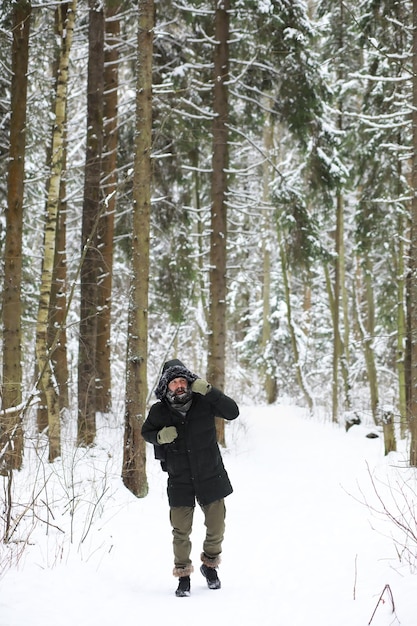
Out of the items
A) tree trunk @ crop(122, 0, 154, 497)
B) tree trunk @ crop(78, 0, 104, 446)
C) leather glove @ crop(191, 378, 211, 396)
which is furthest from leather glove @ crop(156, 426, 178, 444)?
tree trunk @ crop(78, 0, 104, 446)

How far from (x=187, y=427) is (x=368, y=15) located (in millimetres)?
11083

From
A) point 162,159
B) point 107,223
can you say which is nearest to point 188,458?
point 107,223

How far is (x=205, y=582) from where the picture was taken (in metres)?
4.86

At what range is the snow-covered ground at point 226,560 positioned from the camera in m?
3.83

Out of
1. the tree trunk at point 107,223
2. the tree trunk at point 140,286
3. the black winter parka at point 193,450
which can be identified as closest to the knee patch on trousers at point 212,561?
the black winter parka at point 193,450

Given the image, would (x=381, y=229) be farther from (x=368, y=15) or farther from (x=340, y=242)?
(x=368, y=15)

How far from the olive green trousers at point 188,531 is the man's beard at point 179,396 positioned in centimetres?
85

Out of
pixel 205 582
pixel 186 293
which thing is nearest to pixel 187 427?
pixel 205 582

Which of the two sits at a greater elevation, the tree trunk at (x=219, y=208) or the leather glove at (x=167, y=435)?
the tree trunk at (x=219, y=208)

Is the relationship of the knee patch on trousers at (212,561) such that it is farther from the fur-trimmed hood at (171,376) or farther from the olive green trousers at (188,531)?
the fur-trimmed hood at (171,376)

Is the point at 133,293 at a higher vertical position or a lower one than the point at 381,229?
lower

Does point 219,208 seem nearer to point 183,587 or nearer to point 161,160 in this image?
point 161,160

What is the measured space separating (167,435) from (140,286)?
3.41m

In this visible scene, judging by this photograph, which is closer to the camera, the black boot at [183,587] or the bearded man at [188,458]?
the black boot at [183,587]
